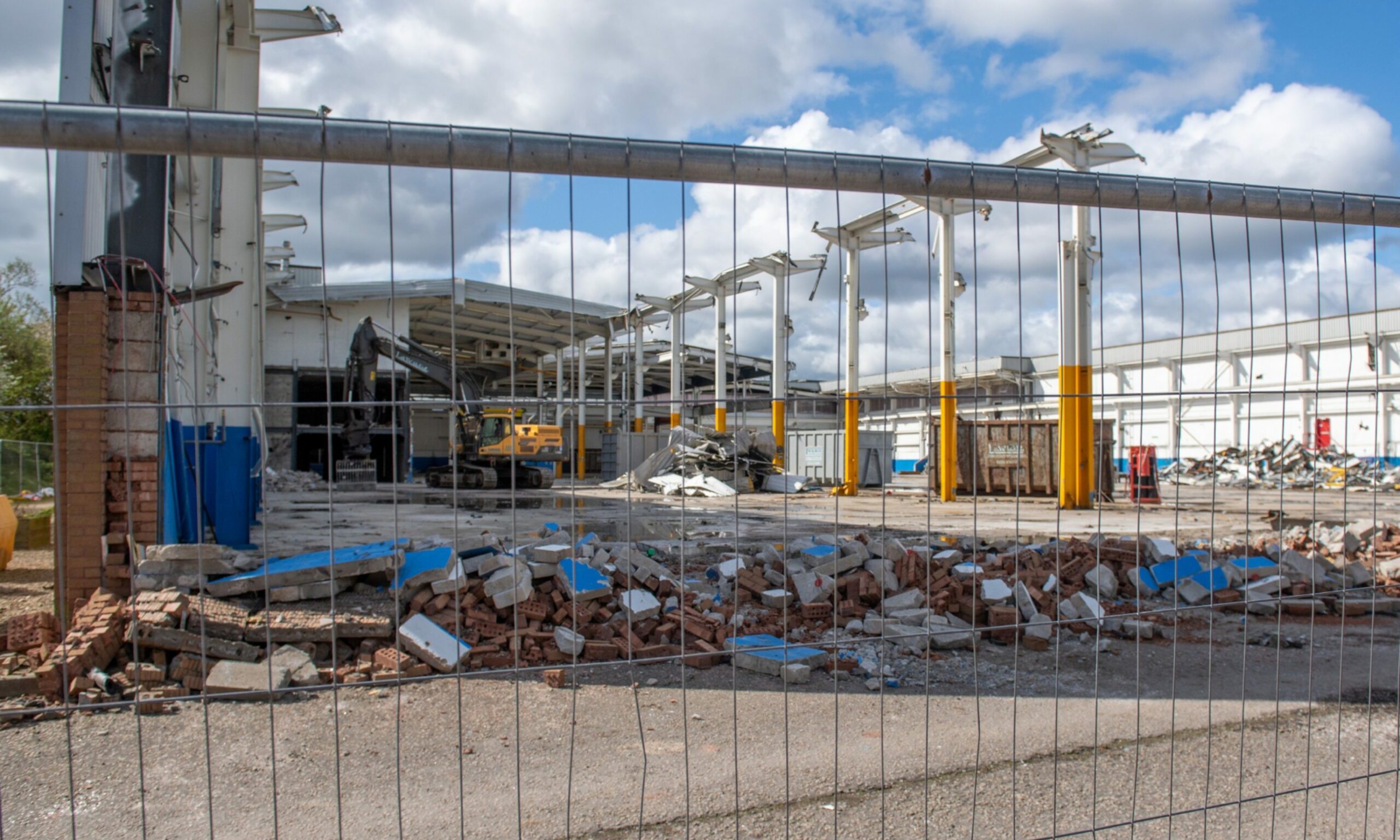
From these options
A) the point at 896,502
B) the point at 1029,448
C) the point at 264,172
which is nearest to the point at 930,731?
the point at 896,502

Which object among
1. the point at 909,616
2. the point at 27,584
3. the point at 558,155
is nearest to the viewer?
the point at 558,155

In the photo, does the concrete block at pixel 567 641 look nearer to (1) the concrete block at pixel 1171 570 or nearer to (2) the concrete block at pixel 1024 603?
(2) the concrete block at pixel 1024 603

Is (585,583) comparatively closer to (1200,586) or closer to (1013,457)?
(1200,586)

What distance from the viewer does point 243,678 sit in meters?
5.59

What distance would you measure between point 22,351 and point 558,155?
844 inches

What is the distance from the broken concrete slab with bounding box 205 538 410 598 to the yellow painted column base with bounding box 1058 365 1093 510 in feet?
43.0

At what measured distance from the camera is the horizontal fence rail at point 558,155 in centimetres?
258

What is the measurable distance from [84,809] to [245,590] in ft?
8.35

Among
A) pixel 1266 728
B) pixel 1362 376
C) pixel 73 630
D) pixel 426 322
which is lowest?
pixel 1266 728

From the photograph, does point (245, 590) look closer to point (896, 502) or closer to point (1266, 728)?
point (1266, 728)

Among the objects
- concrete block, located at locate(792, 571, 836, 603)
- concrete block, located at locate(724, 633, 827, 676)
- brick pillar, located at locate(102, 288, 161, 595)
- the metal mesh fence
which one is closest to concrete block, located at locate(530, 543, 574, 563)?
concrete block, located at locate(724, 633, 827, 676)

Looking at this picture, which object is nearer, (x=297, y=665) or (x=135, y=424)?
(x=297, y=665)

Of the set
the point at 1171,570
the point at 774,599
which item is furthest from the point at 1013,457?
the point at 774,599

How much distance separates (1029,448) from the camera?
68.4 feet
